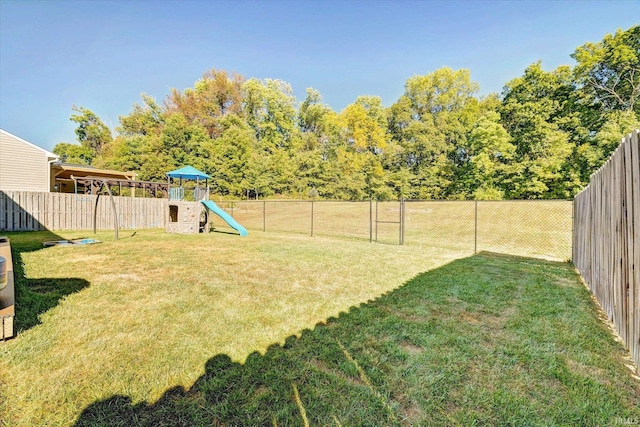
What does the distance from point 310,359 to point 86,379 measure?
155cm

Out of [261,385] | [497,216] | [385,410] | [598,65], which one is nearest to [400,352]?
Result: [385,410]

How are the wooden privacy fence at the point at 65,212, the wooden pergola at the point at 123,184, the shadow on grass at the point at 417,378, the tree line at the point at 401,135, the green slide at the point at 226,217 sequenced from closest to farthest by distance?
the shadow on grass at the point at 417,378
the wooden privacy fence at the point at 65,212
the wooden pergola at the point at 123,184
the green slide at the point at 226,217
the tree line at the point at 401,135

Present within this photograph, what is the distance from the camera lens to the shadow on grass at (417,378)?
1.62m

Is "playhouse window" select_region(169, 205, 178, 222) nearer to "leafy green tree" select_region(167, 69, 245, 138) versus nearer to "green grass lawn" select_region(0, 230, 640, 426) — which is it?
"green grass lawn" select_region(0, 230, 640, 426)

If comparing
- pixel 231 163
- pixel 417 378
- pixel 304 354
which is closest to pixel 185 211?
pixel 304 354

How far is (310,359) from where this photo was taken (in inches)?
86.9

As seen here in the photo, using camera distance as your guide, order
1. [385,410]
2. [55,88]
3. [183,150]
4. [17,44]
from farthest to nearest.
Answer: [183,150] < [55,88] < [17,44] < [385,410]

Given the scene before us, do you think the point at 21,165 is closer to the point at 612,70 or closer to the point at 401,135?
the point at 401,135

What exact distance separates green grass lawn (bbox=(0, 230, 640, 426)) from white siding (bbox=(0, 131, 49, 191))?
13278 mm

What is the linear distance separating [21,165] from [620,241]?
20564mm

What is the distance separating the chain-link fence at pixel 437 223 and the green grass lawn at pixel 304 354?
6.55 meters

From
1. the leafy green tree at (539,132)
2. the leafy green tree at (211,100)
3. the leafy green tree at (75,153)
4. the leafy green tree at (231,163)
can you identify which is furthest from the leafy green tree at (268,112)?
the leafy green tree at (539,132)

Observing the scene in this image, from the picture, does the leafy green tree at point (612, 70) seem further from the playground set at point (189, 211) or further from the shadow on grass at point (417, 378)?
the playground set at point (189, 211)

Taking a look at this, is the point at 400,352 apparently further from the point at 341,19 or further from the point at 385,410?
the point at 341,19
